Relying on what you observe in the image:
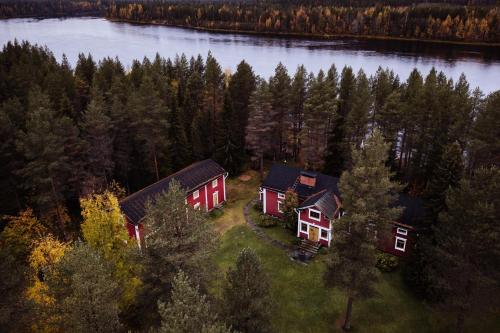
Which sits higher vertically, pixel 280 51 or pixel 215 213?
pixel 280 51

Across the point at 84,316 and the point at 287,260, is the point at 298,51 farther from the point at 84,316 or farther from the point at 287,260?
the point at 84,316

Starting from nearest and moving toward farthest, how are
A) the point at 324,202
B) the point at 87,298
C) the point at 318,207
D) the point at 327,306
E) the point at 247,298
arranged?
the point at 87,298 < the point at 247,298 < the point at 327,306 < the point at 318,207 < the point at 324,202

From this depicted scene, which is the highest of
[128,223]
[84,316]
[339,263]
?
[84,316]

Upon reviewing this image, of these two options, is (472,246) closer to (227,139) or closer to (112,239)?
(112,239)

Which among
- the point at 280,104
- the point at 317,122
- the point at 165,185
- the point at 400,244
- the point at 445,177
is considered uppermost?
the point at 280,104

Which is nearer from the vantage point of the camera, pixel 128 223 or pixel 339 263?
pixel 339 263

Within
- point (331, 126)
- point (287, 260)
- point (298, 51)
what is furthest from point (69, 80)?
point (298, 51)

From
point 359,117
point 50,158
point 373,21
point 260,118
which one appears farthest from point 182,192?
A: point 373,21
